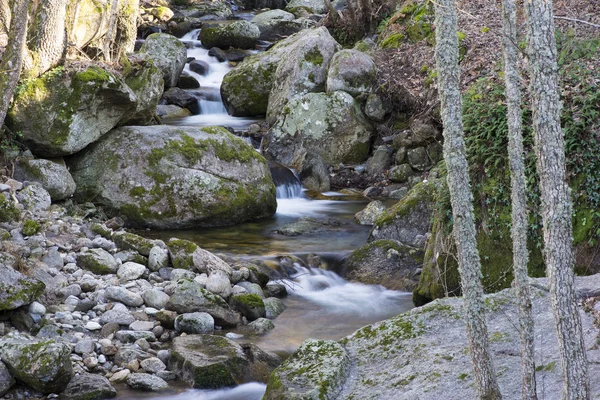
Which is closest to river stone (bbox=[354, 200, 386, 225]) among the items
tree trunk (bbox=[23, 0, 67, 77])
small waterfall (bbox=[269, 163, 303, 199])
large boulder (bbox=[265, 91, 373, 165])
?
small waterfall (bbox=[269, 163, 303, 199])

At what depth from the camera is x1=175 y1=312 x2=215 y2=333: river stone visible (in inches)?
298

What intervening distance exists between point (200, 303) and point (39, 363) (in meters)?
2.35

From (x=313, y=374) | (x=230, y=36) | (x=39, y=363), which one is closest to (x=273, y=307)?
(x=39, y=363)

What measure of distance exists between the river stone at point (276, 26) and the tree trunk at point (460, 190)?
70.0 feet

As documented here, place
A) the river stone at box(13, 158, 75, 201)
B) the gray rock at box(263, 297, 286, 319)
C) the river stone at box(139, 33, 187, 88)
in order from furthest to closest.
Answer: the river stone at box(139, 33, 187, 88) < the river stone at box(13, 158, 75, 201) < the gray rock at box(263, 297, 286, 319)

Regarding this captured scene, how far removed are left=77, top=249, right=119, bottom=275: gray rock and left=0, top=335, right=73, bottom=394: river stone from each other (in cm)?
262

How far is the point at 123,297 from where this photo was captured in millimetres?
7945

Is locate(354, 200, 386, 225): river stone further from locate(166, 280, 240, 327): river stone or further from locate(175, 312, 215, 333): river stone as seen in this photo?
locate(175, 312, 215, 333): river stone

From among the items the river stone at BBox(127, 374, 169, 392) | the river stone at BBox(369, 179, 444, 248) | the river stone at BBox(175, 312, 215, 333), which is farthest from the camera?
the river stone at BBox(369, 179, 444, 248)

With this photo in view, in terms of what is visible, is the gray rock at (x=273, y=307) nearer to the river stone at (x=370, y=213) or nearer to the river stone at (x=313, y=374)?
the river stone at (x=313, y=374)

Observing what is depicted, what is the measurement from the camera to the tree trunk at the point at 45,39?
11500mm

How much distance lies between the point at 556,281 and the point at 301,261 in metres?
7.05

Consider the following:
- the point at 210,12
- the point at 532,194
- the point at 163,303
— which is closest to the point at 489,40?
the point at 532,194

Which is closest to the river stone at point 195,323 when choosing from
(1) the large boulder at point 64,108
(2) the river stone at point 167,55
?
(1) the large boulder at point 64,108
